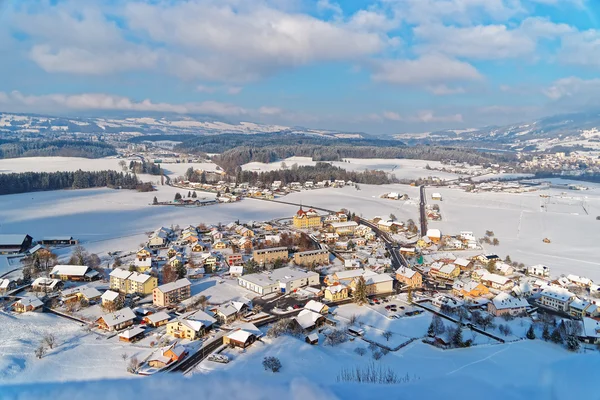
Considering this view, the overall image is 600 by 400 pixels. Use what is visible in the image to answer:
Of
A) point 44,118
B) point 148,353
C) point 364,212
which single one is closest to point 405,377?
point 148,353

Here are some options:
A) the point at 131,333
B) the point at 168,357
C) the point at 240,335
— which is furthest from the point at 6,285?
the point at 240,335

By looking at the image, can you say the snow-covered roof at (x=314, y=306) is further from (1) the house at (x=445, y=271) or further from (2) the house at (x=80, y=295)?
(2) the house at (x=80, y=295)

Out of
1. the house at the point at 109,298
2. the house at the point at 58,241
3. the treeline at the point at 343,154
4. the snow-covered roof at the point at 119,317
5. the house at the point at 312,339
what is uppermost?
the treeline at the point at 343,154

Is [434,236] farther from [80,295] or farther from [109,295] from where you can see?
[80,295]

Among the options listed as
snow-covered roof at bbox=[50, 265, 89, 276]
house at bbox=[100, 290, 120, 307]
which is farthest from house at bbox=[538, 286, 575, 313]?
snow-covered roof at bbox=[50, 265, 89, 276]

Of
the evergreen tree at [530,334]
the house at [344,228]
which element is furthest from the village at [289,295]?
the house at [344,228]

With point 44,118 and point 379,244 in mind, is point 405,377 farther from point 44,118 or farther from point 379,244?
point 44,118
